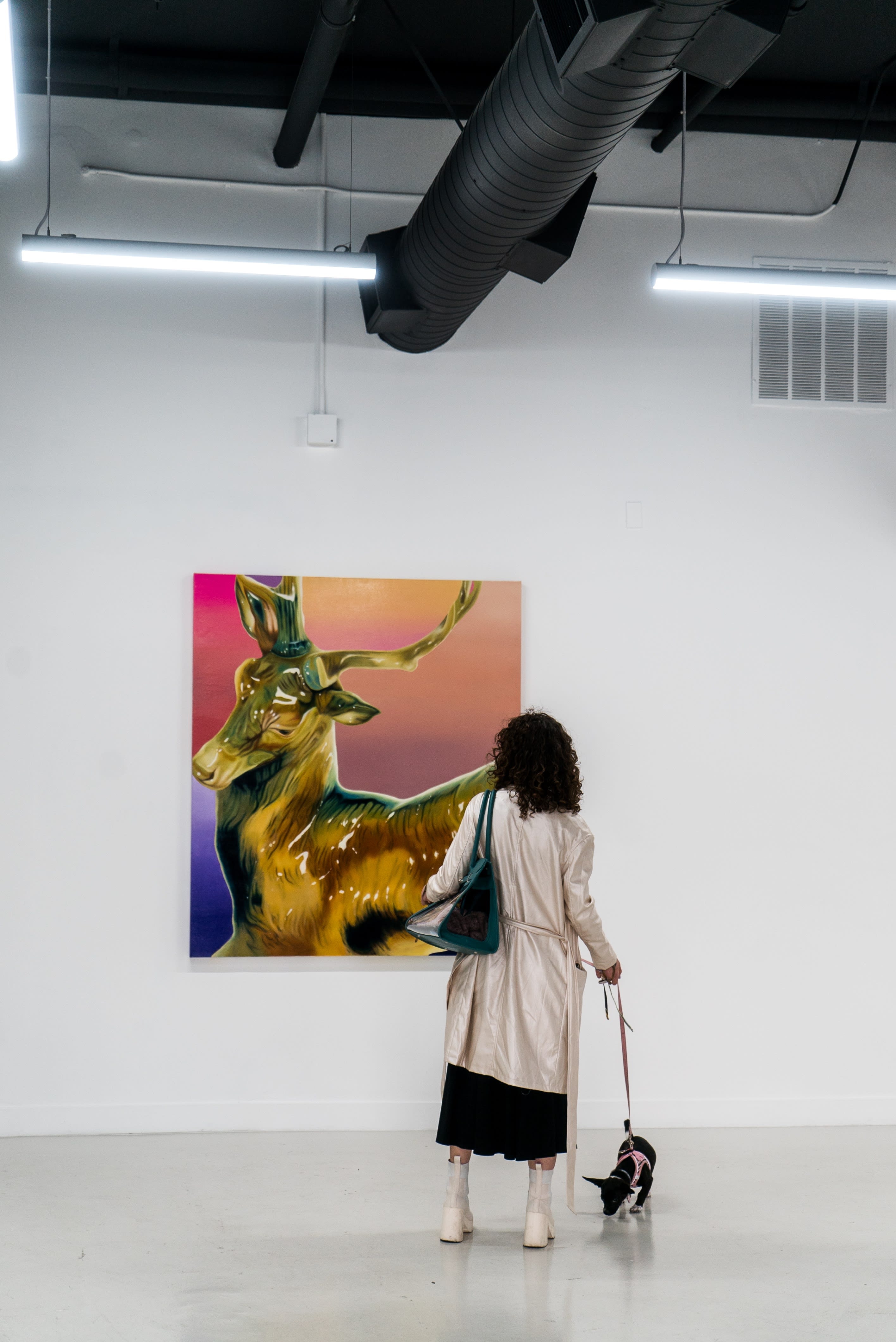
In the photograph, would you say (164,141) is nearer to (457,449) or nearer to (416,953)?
(457,449)

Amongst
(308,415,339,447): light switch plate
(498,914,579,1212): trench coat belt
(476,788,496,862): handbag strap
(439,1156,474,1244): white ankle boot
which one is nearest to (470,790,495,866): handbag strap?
(476,788,496,862): handbag strap

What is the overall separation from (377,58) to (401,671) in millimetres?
2521

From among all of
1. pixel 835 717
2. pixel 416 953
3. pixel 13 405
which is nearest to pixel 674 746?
pixel 835 717

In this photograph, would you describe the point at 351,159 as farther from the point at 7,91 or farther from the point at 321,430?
the point at 7,91

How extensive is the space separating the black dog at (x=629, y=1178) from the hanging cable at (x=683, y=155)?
310 cm

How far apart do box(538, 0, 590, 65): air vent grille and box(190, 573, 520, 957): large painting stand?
2.23 meters

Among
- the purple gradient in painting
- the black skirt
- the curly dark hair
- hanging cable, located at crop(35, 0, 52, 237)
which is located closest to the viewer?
the black skirt

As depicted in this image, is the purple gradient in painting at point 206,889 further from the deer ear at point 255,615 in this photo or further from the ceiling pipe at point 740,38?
the ceiling pipe at point 740,38

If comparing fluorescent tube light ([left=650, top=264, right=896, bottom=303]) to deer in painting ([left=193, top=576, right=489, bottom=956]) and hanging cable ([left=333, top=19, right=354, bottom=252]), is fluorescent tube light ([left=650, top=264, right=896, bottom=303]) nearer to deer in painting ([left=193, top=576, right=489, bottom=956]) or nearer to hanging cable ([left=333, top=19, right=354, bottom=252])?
hanging cable ([left=333, top=19, right=354, bottom=252])

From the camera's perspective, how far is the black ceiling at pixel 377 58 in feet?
14.3

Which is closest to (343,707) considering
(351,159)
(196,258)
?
(196,258)

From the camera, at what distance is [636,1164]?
356cm

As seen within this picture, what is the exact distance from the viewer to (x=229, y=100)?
4.71 m

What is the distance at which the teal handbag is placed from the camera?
3176 mm
